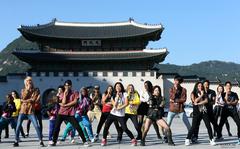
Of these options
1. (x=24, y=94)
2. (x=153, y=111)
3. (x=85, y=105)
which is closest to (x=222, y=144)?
(x=153, y=111)

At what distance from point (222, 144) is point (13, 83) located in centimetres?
3432

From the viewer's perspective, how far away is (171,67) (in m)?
150

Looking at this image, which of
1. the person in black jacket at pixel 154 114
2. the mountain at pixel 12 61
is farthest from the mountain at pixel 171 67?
the person in black jacket at pixel 154 114

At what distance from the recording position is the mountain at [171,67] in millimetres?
131625

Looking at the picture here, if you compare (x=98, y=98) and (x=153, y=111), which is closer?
(x=153, y=111)

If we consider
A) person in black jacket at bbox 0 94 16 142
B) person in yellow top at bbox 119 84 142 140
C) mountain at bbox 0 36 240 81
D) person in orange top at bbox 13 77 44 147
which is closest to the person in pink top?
person in orange top at bbox 13 77 44 147

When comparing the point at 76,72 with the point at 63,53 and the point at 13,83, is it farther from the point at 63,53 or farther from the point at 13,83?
the point at 13,83

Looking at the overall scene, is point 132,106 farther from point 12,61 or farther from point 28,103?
point 12,61

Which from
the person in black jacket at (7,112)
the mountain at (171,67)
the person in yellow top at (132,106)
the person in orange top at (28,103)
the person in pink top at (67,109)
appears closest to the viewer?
the person in pink top at (67,109)

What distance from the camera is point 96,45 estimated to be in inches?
1790

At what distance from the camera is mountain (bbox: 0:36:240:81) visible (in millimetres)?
131625

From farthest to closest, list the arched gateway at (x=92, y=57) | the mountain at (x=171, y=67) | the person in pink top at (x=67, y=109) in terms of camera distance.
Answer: the mountain at (x=171, y=67) → the arched gateway at (x=92, y=57) → the person in pink top at (x=67, y=109)

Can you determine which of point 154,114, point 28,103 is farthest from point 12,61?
point 154,114

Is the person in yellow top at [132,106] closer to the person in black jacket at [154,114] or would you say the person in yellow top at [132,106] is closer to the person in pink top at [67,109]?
the person in black jacket at [154,114]
